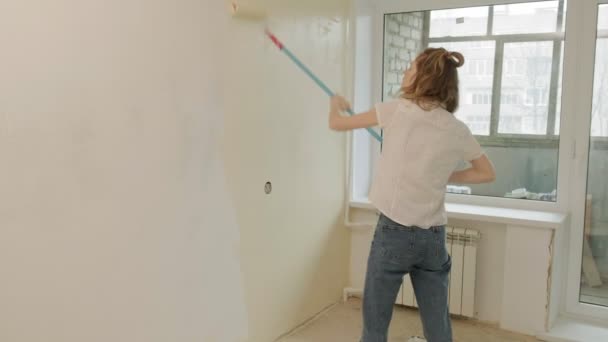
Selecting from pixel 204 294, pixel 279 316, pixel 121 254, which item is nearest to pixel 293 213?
pixel 279 316

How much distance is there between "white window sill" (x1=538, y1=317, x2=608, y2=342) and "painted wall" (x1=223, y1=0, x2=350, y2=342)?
1.13 meters

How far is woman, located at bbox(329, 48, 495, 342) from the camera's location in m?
1.90

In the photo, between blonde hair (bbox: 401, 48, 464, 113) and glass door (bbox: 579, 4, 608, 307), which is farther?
glass door (bbox: 579, 4, 608, 307)

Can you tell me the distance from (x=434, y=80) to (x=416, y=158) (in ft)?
0.88

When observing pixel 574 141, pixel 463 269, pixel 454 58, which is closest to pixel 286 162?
pixel 454 58

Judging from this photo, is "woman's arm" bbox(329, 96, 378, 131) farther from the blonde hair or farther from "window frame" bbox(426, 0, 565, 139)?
"window frame" bbox(426, 0, 565, 139)

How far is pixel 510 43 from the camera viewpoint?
300 cm

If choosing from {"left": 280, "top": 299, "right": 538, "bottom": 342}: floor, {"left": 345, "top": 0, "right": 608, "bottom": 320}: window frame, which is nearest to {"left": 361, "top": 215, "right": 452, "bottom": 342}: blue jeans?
{"left": 280, "top": 299, "right": 538, "bottom": 342}: floor

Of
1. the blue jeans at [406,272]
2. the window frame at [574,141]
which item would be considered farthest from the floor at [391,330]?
the blue jeans at [406,272]

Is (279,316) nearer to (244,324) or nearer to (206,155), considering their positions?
(244,324)

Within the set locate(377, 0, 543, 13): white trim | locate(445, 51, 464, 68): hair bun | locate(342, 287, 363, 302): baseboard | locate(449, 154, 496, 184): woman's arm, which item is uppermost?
locate(377, 0, 543, 13): white trim

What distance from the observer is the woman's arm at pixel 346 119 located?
1996 millimetres

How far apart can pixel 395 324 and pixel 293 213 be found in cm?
84

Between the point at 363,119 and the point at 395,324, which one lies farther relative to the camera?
the point at 395,324
